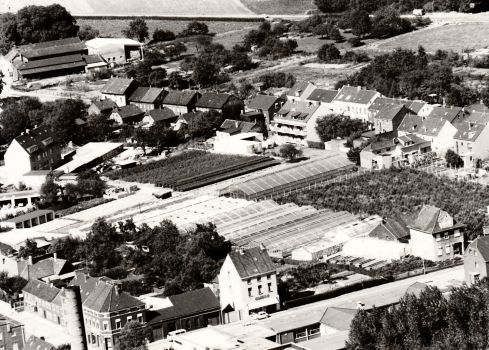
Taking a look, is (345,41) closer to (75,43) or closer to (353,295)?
(75,43)

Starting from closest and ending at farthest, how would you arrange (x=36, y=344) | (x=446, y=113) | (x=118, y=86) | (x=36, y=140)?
(x=36, y=344), (x=446, y=113), (x=36, y=140), (x=118, y=86)

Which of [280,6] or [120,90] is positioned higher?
[280,6]

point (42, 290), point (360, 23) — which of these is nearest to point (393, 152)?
point (42, 290)

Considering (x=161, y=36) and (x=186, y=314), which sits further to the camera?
(x=161, y=36)

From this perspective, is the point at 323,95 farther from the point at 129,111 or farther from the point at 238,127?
the point at 129,111

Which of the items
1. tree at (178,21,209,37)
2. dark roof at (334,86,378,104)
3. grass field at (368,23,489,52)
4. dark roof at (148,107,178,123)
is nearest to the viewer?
dark roof at (334,86,378,104)

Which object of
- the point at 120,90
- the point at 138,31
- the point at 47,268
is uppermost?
the point at 138,31

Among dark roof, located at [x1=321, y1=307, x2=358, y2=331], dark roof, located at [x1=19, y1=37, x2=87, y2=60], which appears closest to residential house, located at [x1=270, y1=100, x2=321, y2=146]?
dark roof, located at [x1=321, y1=307, x2=358, y2=331]

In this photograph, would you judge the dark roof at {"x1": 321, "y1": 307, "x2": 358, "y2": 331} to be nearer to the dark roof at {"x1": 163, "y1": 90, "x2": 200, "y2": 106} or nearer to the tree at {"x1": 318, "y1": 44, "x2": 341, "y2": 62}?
the dark roof at {"x1": 163, "y1": 90, "x2": 200, "y2": 106}
